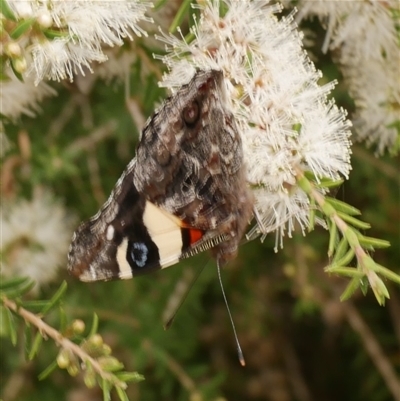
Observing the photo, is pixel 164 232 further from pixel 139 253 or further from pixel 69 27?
pixel 69 27

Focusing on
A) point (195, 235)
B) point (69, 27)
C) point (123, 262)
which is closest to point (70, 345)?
point (123, 262)

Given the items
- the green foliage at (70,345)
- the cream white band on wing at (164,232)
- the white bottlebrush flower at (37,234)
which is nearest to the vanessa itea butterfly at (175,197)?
the cream white band on wing at (164,232)

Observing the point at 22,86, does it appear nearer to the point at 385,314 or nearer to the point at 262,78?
the point at 262,78

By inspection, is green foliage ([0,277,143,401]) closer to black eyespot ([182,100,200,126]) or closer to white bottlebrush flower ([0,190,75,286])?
black eyespot ([182,100,200,126])

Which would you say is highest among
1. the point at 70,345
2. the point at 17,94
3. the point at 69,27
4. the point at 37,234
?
the point at 69,27

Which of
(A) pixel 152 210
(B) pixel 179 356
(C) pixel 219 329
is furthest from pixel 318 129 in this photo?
(C) pixel 219 329

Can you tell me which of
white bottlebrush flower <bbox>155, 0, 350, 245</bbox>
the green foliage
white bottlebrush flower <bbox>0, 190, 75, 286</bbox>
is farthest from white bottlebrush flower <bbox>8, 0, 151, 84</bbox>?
white bottlebrush flower <bbox>0, 190, 75, 286</bbox>

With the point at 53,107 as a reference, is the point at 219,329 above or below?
below

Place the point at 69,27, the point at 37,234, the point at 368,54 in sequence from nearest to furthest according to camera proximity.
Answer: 1. the point at 69,27
2. the point at 368,54
3. the point at 37,234
